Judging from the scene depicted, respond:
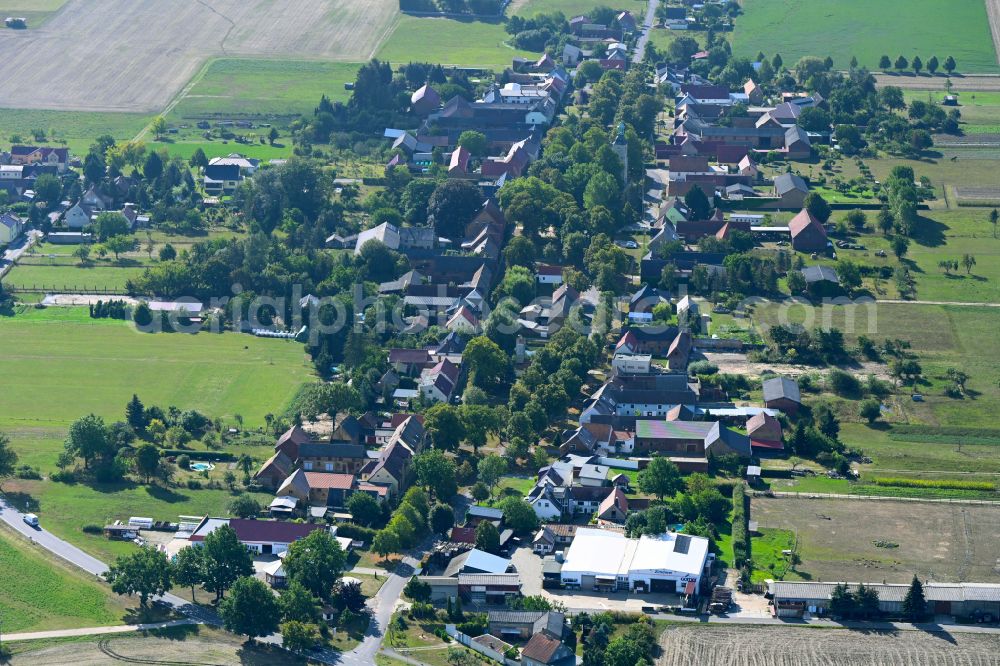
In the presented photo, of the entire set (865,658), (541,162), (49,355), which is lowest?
(865,658)

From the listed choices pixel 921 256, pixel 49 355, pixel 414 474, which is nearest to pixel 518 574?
pixel 414 474

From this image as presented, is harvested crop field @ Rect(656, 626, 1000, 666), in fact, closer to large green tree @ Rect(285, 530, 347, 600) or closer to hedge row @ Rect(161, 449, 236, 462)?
large green tree @ Rect(285, 530, 347, 600)

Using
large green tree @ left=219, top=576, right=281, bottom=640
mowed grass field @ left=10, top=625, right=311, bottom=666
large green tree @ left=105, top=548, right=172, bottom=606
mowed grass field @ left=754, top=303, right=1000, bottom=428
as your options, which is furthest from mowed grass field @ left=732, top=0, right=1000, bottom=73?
mowed grass field @ left=10, top=625, right=311, bottom=666

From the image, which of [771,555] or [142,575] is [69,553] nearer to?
[142,575]

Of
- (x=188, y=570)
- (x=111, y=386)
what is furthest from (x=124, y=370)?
(x=188, y=570)

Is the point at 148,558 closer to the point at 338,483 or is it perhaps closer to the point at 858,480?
the point at 338,483
